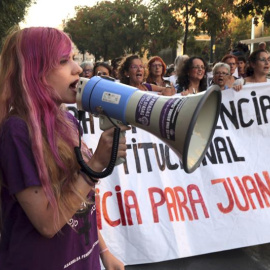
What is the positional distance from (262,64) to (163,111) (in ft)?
13.3

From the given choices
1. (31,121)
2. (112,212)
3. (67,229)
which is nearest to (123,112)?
(31,121)

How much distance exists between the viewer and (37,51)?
1338 mm

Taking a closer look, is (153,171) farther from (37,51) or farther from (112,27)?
(112,27)

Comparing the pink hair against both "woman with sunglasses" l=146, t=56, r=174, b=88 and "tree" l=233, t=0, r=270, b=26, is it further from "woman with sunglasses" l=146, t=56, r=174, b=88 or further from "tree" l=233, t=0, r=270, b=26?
"tree" l=233, t=0, r=270, b=26

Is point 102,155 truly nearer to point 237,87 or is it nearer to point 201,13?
point 237,87

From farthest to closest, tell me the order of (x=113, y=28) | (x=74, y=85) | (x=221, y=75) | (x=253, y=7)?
(x=113, y=28) < (x=253, y=7) < (x=221, y=75) < (x=74, y=85)

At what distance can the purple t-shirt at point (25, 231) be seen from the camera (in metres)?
1.26

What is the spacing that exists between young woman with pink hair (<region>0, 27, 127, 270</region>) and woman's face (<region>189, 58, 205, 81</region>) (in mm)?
3772

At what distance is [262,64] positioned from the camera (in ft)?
16.8

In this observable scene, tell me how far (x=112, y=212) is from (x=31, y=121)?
227 cm

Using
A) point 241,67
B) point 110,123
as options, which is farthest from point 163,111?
point 241,67

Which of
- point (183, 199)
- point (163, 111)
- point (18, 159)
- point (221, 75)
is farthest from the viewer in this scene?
point (221, 75)

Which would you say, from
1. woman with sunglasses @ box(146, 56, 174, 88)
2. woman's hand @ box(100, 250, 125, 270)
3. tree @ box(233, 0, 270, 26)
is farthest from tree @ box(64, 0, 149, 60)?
woman's hand @ box(100, 250, 125, 270)

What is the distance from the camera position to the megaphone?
4.33 feet
